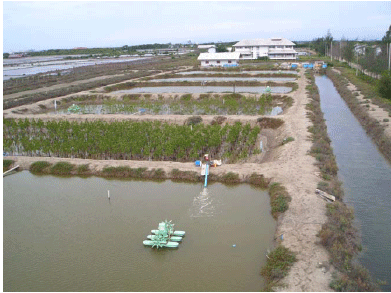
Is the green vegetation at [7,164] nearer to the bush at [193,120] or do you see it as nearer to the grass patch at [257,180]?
the bush at [193,120]

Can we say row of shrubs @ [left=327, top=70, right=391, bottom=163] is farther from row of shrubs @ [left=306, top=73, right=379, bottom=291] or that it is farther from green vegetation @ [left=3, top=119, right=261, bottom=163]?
green vegetation @ [left=3, top=119, right=261, bottom=163]

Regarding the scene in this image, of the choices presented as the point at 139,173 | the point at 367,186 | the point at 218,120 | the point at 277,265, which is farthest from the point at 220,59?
the point at 277,265

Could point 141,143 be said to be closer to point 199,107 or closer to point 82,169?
point 82,169

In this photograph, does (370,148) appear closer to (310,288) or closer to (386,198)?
(386,198)

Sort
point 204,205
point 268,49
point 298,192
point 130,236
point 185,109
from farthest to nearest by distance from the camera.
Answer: point 268,49 → point 185,109 → point 204,205 → point 298,192 → point 130,236

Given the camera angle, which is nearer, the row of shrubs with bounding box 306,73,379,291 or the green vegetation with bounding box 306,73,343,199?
the row of shrubs with bounding box 306,73,379,291

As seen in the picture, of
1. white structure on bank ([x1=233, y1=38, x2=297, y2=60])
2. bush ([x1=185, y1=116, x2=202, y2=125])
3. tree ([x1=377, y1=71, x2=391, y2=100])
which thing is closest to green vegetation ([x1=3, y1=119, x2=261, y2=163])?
bush ([x1=185, y1=116, x2=202, y2=125])

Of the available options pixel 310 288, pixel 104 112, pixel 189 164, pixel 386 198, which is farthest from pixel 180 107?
pixel 310 288
